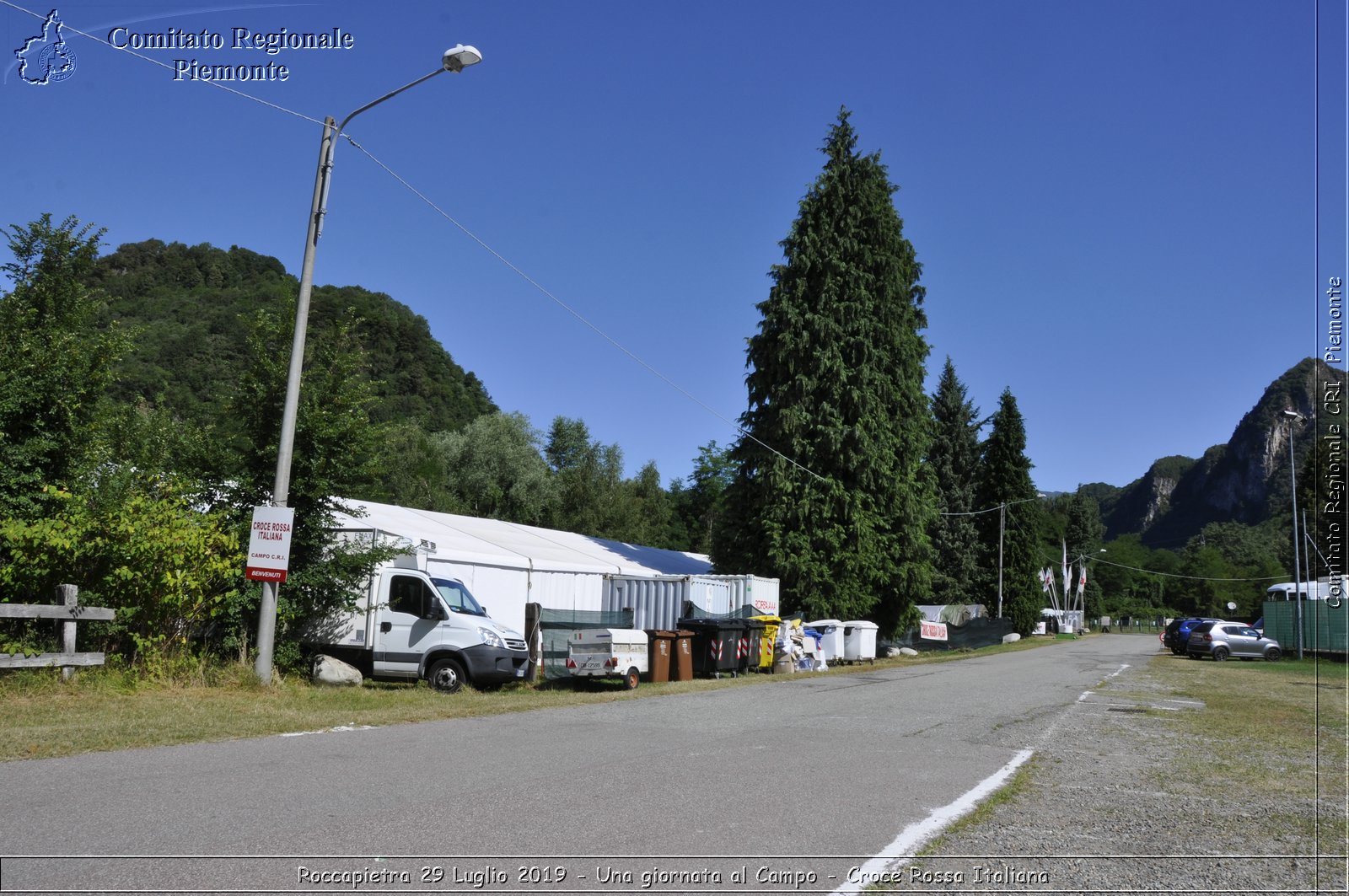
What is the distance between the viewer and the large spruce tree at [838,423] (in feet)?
113

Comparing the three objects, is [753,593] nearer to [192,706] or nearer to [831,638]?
[831,638]

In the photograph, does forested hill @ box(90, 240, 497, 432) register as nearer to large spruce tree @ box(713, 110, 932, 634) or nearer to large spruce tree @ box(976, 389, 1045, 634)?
large spruce tree @ box(713, 110, 932, 634)

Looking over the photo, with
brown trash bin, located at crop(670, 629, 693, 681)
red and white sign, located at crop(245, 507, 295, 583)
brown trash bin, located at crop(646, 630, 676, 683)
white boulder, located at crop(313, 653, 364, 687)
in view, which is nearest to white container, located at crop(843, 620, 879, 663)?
brown trash bin, located at crop(670, 629, 693, 681)

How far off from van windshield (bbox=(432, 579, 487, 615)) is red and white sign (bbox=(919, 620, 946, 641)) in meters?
29.0

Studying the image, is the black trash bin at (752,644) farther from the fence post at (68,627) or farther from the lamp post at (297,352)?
the fence post at (68,627)

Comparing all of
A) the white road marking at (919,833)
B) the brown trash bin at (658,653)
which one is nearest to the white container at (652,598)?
the brown trash bin at (658,653)

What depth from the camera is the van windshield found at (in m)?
16.8

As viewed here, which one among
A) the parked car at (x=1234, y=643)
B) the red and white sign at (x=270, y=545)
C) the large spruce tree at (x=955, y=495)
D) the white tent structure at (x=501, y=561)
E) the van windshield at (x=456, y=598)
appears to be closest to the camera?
the red and white sign at (x=270, y=545)

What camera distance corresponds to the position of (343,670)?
15914 mm

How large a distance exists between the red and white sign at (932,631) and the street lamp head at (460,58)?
114ft

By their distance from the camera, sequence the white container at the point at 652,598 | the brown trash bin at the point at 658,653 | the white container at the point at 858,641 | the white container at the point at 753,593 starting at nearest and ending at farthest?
the brown trash bin at the point at 658,653
the white container at the point at 652,598
the white container at the point at 753,593
the white container at the point at 858,641

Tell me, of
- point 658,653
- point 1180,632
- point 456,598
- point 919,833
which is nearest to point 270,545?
point 456,598

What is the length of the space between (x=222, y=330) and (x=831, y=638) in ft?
165

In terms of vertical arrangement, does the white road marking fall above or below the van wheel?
above
